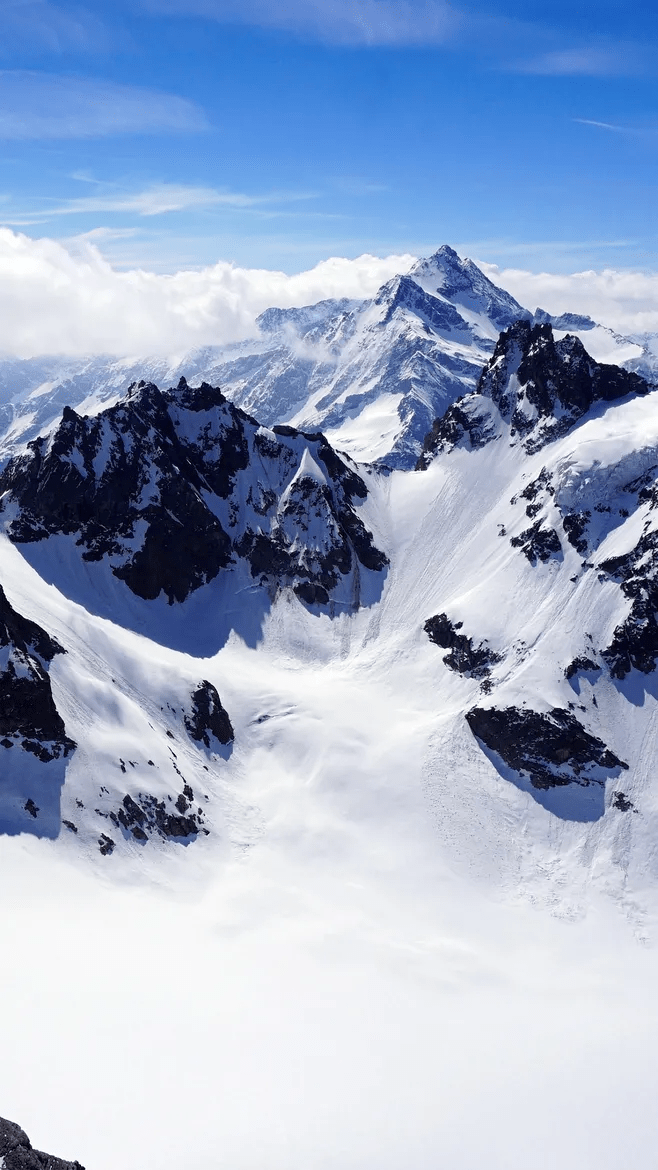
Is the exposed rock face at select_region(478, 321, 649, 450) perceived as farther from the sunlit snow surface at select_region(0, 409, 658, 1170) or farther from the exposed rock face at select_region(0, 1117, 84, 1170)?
the exposed rock face at select_region(0, 1117, 84, 1170)

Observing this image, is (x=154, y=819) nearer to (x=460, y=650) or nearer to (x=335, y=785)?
(x=335, y=785)

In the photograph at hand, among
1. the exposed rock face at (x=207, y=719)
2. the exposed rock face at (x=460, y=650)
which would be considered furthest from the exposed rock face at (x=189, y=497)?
the exposed rock face at (x=207, y=719)

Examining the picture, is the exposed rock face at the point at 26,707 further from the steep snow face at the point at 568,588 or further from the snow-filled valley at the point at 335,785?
the steep snow face at the point at 568,588

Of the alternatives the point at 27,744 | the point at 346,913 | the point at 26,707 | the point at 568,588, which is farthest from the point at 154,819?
the point at 568,588

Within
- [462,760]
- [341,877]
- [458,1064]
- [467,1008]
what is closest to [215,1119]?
[458,1064]

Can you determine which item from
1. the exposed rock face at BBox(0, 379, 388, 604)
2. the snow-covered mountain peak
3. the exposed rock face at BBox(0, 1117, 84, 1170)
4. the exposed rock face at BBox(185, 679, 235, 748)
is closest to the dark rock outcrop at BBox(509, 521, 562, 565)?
the exposed rock face at BBox(0, 379, 388, 604)

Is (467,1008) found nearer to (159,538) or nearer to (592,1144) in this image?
(592,1144)
